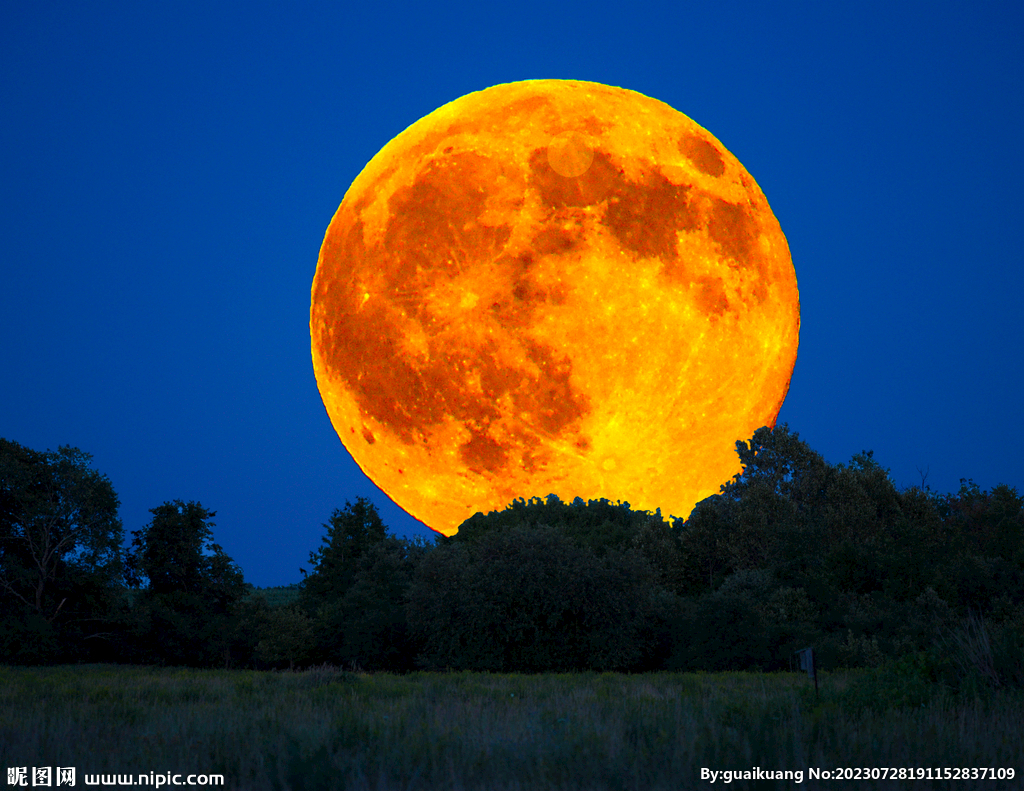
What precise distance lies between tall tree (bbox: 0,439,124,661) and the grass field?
29759 millimetres

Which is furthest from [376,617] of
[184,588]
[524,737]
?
[524,737]

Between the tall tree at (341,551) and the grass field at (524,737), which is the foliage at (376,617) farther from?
the grass field at (524,737)

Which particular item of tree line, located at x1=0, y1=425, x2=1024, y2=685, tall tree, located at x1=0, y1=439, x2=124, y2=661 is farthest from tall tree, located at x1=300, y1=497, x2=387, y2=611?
tall tree, located at x1=0, y1=439, x2=124, y2=661

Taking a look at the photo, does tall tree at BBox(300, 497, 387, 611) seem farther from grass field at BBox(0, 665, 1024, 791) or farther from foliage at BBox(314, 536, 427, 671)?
grass field at BBox(0, 665, 1024, 791)

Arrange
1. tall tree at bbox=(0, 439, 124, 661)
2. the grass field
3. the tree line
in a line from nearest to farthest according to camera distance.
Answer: the grass field → the tree line → tall tree at bbox=(0, 439, 124, 661)

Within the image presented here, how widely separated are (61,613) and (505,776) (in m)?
42.7

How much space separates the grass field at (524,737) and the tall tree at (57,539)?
29.8 m

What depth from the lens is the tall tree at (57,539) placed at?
1699 inches

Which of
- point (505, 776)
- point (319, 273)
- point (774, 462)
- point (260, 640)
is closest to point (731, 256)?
point (774, 462)

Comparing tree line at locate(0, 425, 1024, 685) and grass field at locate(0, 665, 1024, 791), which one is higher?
tree line at locate(0, 425, 1024, 685)

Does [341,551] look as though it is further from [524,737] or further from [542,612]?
[524,737]

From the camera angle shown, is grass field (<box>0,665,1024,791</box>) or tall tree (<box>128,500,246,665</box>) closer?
grass field (<box>0,665,1024,791</box>)

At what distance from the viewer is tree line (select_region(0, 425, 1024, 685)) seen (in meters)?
30.8

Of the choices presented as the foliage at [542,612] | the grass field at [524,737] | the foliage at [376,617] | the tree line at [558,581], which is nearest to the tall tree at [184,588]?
the tree line at [558,581]
